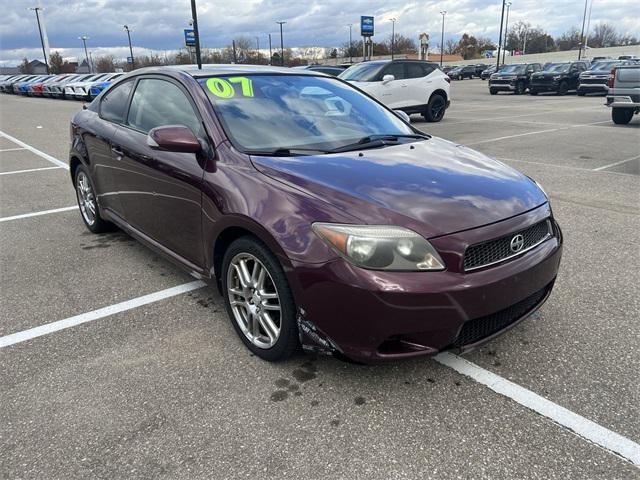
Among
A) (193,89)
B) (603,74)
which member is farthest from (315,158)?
(603,74)

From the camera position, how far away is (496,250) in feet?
8.14

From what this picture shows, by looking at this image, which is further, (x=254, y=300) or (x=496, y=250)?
(x=254, y=300)

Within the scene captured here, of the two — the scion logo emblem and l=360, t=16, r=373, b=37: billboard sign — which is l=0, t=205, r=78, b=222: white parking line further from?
l=360, t=16, r=373, b=37: billboard sign

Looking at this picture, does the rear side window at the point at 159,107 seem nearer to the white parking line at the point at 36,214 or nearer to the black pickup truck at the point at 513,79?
the white parking line at the point at 36,214

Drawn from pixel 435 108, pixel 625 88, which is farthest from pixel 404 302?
pixel 435 108

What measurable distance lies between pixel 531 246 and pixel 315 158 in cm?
127

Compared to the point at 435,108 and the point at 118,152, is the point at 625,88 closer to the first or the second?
the point at 435,108

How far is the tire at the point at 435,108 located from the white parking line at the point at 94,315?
12458 millimetres

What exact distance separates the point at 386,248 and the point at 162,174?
1.88 metres

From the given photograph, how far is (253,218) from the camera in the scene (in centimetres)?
265

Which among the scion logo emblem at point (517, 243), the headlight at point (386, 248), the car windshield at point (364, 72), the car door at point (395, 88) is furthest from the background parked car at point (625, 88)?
the headlight at point (386, 248)

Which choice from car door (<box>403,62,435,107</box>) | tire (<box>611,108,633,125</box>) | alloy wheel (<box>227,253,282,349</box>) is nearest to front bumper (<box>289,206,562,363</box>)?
alloy wheel (<box>227,253,282,349</box>)

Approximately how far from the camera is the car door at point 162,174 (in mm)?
3250

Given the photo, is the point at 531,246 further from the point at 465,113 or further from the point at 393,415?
the point at 465,113
